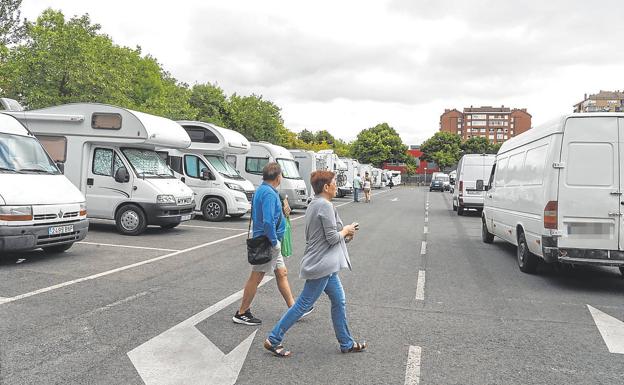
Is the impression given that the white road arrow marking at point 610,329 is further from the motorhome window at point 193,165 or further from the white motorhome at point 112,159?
the motorhome window at point 193,165

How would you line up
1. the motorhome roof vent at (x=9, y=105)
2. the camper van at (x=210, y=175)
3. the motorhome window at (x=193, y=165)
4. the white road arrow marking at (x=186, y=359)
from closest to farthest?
the white road arrow marking at (x=186, y=359) < the motorhome roof vent at (x=9, y=105) < the camper van at (x=210, y=175) < the motorhome window at (x=193, y=165)

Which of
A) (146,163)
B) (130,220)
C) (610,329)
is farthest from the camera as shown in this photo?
(146,163)

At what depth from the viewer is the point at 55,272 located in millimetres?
7711

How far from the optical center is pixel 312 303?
4.47 meters

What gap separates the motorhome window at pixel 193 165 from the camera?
53.8 feet

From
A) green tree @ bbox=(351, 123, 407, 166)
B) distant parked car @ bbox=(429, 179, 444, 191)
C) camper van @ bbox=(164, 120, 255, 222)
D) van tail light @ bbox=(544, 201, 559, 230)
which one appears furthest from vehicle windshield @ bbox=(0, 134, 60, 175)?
green tree @ bbox=(351, 123, 407, 166)

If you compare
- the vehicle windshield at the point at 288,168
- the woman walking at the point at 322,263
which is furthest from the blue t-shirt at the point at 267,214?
the vehicle windshield at the point at 288,168

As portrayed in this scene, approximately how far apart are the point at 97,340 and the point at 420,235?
416 inches

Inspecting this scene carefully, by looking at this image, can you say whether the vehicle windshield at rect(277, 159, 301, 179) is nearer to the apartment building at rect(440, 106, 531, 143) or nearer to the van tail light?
the van tail light

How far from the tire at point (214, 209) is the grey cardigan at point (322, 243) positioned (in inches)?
476

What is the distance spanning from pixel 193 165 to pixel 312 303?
1279cm

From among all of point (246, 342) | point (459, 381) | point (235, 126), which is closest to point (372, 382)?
point (459, 381)

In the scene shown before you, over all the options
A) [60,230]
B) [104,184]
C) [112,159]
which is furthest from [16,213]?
[112,159]

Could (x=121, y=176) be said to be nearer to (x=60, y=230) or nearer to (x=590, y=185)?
(x=60, y=230)
